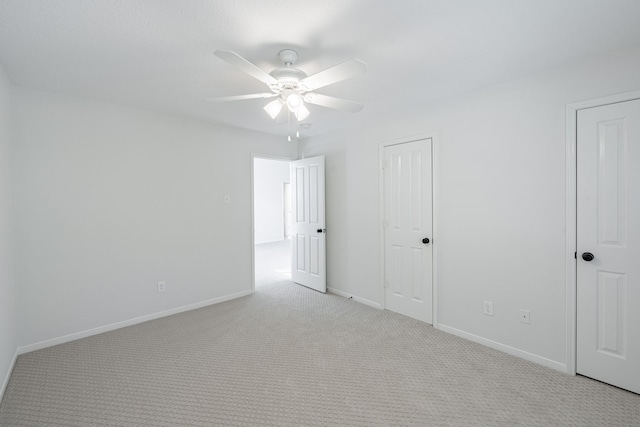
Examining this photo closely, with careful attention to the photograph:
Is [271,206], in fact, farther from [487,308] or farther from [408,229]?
[487,308]

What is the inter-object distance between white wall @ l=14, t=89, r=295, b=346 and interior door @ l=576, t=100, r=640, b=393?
12.0ft

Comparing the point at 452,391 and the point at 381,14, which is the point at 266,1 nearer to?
the point at 381,14

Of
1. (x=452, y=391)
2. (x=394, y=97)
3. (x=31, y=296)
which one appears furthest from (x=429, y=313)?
(x=31, y=296)

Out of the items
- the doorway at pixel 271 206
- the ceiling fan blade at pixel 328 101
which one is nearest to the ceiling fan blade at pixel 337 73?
the ceiling fan blade at pixel 328 101

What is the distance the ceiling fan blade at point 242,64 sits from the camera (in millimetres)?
1477

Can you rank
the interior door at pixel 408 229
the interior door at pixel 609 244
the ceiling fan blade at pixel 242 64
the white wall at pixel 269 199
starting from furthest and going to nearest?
the white wall at pixel 269 199
the interior door at pixel 408 229
the interior door at pixel 609 244
the ceiling fan blade at pixel 242 64

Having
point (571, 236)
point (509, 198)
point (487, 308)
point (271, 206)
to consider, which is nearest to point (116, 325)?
point (487, 308)

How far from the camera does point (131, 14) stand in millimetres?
1624

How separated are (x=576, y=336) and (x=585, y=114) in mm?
1666

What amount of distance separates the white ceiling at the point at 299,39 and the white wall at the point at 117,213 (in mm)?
455

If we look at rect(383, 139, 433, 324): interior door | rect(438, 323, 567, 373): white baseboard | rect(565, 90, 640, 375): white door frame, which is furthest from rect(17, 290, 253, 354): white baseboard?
rect(565, 90, 640, 375): white door frame

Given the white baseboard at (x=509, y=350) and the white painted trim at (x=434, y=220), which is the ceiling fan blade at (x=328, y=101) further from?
the white baseboard at (x=509, y=350)

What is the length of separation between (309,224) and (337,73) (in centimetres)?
299

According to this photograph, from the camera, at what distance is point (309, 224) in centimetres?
452
